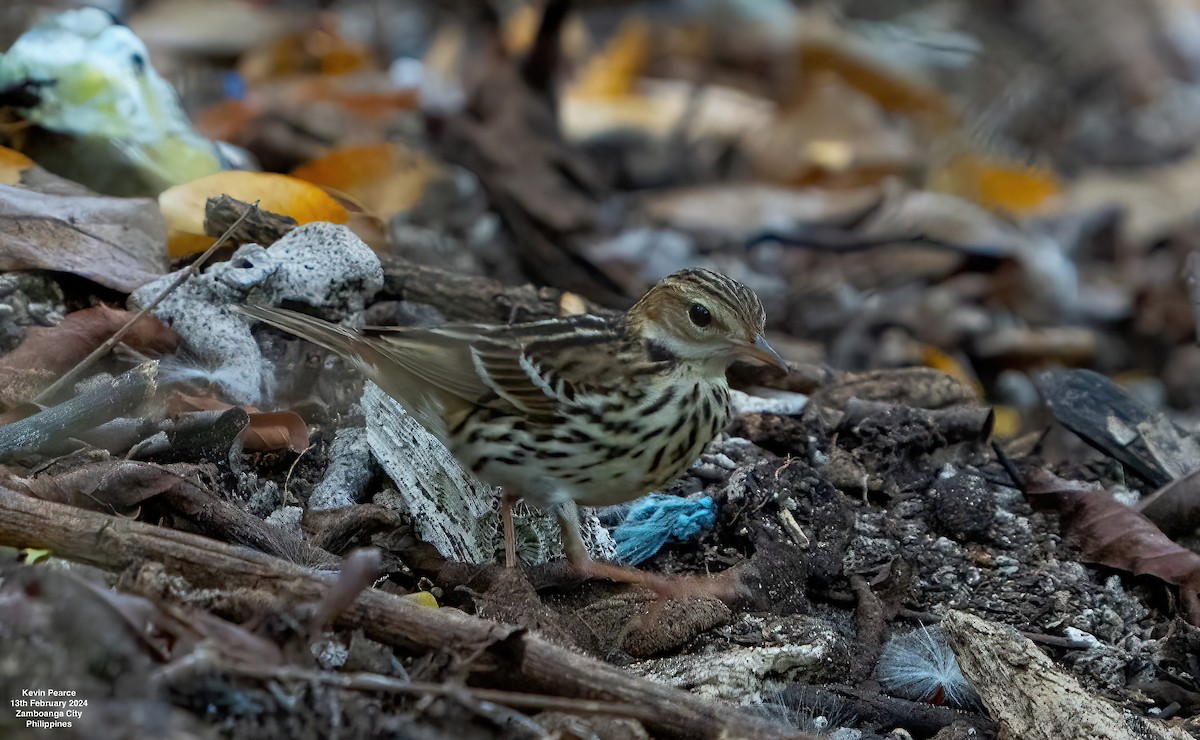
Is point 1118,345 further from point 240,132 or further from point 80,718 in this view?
point 80,718

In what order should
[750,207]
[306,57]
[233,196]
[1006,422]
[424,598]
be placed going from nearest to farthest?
[424,598], [233,196], [1006,422], [750,207], [306,57]

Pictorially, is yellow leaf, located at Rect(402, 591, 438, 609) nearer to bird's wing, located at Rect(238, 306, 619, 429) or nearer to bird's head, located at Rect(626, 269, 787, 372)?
bird's wing, located at Rect(238, 306, 619, 429)

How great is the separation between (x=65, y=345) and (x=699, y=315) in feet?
6.08

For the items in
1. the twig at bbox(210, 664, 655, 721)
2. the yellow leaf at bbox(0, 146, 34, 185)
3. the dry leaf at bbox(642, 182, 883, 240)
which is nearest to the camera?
the twig at bbox(210, 664, 655, 721)

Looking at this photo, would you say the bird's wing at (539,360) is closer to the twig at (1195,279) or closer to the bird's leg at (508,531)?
the bird's leg at (508,531)

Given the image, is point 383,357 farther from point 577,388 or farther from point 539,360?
point 577,388

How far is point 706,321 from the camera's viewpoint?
4117 millimetres

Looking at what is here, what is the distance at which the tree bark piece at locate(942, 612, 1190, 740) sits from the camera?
10.9 ft

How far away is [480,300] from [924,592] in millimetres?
1885

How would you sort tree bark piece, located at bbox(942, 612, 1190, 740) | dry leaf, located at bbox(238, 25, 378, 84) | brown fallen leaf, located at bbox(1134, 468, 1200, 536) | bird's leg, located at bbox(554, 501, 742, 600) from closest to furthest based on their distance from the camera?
tree bark piece, located at bbox(942, 612, 1190, 740), bird's leg, located at bbox(554, 501, 742, 600), brown fallen leaf, located at bbox(1134, 468, 1200, 536), dry leaf, located at bbox(238, 25, 378, 84)

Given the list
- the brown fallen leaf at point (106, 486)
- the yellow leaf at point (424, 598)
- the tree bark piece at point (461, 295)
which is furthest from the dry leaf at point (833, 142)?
the brown fallen leaf at point (106, 486)

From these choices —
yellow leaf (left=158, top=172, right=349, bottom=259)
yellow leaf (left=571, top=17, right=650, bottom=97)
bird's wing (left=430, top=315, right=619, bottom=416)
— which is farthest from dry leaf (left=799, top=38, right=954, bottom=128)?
bird's wing (left=430, top=315, right=619, bottom=416)

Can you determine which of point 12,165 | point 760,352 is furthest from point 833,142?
point 12,165

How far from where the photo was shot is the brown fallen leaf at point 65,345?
390 cm
